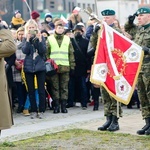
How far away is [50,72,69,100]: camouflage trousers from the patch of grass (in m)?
3.39

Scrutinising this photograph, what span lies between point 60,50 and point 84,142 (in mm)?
4495

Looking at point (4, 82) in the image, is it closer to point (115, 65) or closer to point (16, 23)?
point (115, 65)

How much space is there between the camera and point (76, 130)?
10.1 meters

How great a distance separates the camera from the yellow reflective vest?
13180mm

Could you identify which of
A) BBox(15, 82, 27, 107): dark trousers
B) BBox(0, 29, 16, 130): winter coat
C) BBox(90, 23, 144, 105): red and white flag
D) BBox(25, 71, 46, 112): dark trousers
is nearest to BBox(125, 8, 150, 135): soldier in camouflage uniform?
BBox(90, 23, 144, 105): red and white flag

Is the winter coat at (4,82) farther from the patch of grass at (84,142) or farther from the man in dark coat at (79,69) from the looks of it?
the man in dark coat at (79,69)

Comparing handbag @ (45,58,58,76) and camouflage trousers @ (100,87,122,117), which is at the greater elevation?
handbag @ (45,58,58,76)

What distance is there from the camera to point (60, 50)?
13.2 m

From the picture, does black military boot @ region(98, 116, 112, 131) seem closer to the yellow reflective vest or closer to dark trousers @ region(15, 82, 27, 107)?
the yellow reflective vest

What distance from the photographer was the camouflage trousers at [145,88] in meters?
9.50

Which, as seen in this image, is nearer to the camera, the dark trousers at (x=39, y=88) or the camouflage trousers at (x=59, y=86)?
the dark trousers at (x=39, y=88)

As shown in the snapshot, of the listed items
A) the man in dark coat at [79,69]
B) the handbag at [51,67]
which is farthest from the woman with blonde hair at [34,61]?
the man in dark coat at [79,69]

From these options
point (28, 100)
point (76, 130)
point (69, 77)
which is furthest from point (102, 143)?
point (69, 77)

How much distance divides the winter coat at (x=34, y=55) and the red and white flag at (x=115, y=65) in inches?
97.9
